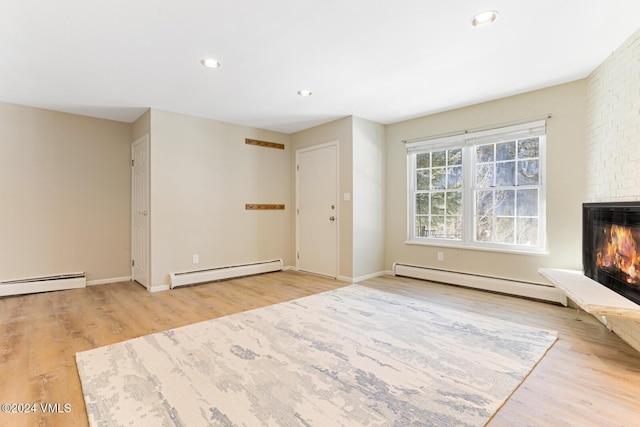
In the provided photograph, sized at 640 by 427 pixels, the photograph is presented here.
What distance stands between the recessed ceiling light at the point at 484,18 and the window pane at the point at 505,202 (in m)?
2.28

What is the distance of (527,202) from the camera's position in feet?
12.2

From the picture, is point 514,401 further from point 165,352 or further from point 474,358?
point 165,352

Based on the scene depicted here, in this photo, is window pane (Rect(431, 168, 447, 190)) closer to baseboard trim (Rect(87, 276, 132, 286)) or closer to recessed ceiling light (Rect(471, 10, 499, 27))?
recessed ceiling light (Rect(471, 10, 499, 27))

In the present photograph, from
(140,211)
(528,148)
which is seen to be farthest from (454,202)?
(140,211)

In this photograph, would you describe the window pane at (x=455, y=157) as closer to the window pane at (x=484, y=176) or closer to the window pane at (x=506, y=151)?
the window pane at (x=484, y=176)

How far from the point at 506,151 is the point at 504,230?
3.26 ft

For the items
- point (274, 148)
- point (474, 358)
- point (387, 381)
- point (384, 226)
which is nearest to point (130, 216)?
point (274, 148)

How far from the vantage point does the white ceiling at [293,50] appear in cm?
209

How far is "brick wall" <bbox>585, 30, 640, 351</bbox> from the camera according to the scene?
2395 millimetres

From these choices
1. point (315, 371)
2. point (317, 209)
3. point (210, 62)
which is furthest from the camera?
point (317, 209)

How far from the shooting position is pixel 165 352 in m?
2.29

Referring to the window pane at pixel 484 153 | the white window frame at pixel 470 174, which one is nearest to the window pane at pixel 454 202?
the white window frame at pixel 470 174

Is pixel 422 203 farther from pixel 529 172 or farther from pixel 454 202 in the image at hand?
pixel 529 172

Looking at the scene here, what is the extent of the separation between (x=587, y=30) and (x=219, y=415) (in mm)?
3612
